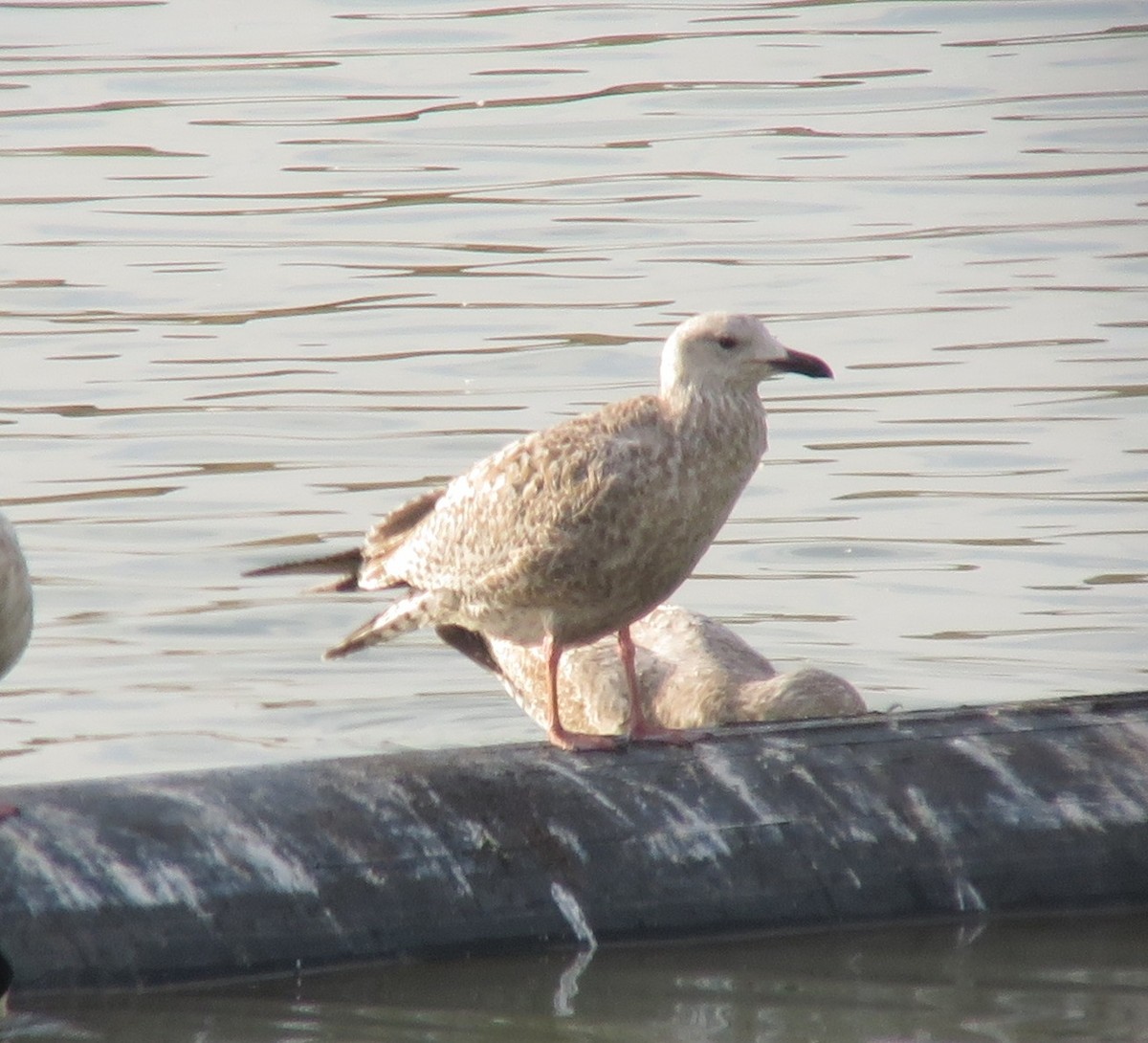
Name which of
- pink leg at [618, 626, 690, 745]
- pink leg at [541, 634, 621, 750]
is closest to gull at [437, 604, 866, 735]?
pink leg at [618, 626, 690, 745]

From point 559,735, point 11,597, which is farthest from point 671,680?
point 11,597

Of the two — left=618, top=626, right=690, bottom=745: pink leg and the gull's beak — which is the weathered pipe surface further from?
the gull's beak

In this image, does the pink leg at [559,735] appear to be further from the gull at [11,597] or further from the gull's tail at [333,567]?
the gull at [11,597]

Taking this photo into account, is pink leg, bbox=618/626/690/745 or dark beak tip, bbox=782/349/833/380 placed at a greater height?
dark beak tip, bbox=782/349/833/380

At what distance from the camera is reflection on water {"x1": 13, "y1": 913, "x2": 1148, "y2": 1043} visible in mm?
6621

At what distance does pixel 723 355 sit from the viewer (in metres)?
7.29

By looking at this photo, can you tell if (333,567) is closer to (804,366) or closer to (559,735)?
(559,735)

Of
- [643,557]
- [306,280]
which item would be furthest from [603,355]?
[643,557]

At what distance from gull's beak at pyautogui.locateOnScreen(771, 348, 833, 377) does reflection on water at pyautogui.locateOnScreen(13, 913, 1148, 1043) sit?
4.63 ft

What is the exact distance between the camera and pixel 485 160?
20328 mm

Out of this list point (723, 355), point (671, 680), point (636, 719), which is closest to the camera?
point (723, 355)

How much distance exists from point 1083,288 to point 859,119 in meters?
5.02

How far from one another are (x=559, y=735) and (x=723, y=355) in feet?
3.44

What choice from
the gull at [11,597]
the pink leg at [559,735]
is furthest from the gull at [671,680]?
the gull at [11,597]
